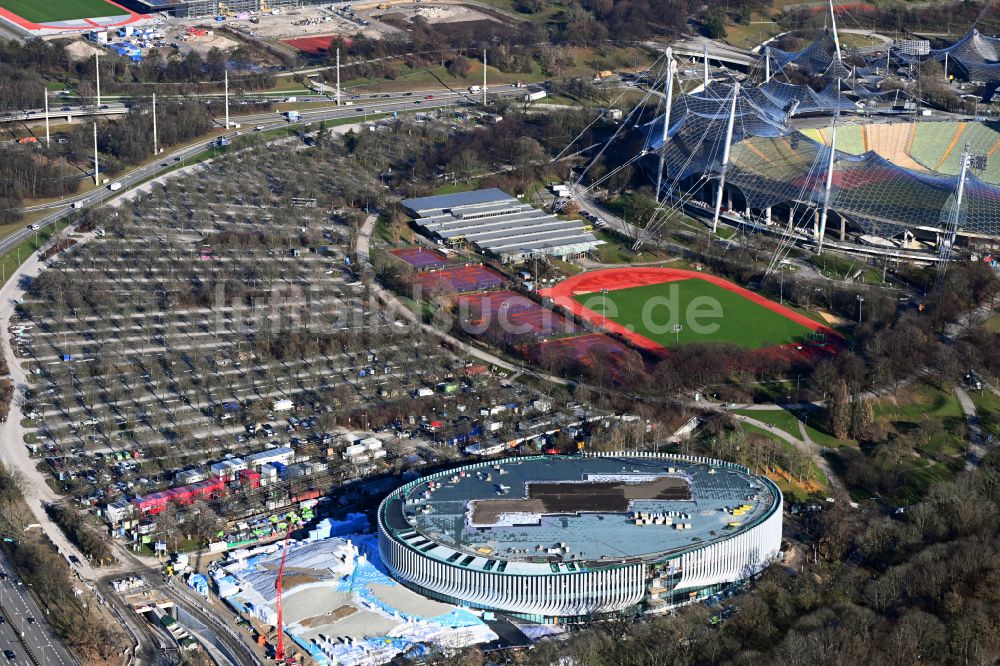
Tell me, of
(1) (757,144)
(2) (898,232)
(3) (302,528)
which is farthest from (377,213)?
(3) (302,528)

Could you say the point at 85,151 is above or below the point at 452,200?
below

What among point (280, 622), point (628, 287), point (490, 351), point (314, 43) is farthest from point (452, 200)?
point (280, 622)

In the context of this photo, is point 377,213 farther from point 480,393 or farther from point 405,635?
point 405,635

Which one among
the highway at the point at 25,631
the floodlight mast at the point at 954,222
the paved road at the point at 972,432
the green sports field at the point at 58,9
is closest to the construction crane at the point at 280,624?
the highway at the point at 25,631

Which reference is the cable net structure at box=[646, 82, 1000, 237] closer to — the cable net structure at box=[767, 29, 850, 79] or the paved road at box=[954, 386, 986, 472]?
the paved road at box=[954, 386, 986, 472]

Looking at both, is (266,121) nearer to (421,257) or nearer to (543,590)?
(421,257)

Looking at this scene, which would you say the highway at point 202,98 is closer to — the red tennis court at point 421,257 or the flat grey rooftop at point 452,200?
the flat grey rooftop at point 452,200
